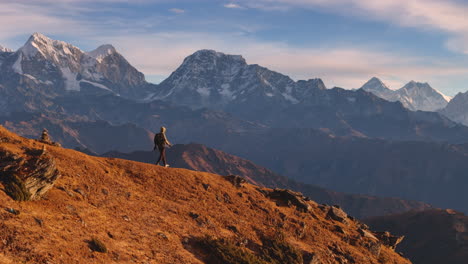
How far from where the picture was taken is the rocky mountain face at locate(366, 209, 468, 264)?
137 m

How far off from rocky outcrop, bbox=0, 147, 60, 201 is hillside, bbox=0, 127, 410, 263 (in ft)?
0.17

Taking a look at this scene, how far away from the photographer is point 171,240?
24047 millimetres

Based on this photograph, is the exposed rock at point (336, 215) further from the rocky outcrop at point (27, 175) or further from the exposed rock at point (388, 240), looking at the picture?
the rocky outcrop at point (27, 175)

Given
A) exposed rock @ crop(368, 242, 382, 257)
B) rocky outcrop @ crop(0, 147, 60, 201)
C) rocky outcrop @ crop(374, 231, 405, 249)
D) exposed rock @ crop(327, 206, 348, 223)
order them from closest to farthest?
rocky outcrop @ crop(0, 147, 60, 201)
exposed rock @ crop(368, 242, 382, 257)
exposed rock @ crop(327, 206, 348, 223)
rocky outcrop @ crop(374, 231, 405, 249)

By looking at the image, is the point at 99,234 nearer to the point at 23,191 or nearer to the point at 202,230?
the point at 23,191

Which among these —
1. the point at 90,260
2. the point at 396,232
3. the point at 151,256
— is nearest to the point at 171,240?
the point at 151,256

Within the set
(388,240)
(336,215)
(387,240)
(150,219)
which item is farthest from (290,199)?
(150,219)

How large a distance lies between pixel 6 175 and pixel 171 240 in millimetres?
9443

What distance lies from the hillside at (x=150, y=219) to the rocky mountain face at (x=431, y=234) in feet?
375

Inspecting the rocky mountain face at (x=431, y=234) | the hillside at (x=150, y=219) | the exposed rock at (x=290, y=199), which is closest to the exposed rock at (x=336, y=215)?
the hillside at (x=150, y=219)

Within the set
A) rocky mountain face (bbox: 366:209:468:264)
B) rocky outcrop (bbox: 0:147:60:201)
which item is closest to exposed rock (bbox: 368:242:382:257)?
rocky outcrop (bbox: 0:147:60:201)

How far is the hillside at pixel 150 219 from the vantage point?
20.0 meters

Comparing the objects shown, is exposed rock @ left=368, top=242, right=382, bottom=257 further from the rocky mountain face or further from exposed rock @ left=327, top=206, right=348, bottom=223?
the rocky mountain face

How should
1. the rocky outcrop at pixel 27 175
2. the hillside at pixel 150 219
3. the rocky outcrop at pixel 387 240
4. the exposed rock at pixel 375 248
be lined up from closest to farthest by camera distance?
the hillside at pixel 150 219, the rocky outcrop at pixel 27 175, the exposed rock at pixel 375 248, the rocky outcrop at pixel 387 240
